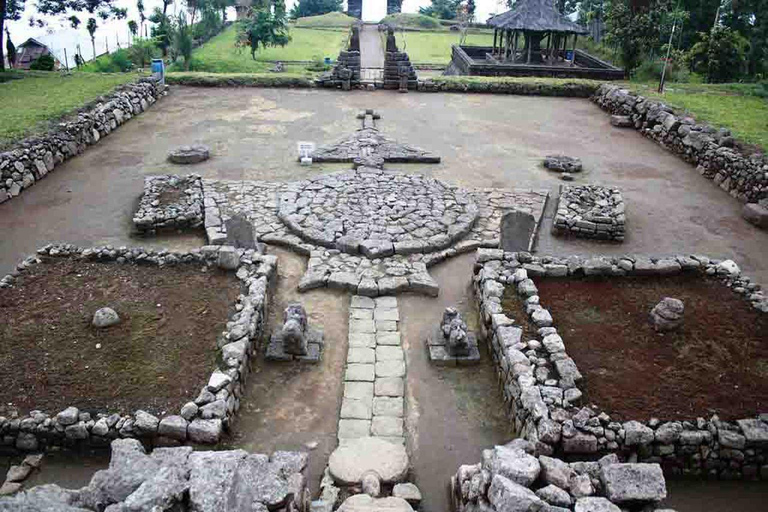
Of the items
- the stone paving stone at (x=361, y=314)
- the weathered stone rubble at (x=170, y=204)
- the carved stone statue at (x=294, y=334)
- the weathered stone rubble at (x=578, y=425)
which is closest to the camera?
the weathered stone rubble at (x=578, y=425)

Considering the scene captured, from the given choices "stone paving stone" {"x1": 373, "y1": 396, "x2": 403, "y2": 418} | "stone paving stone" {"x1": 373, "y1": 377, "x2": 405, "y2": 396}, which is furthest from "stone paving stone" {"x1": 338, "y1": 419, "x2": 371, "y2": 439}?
"stone paving stone" {"x1": 373, "y1": 377, "x2": 405, "y2": 396}

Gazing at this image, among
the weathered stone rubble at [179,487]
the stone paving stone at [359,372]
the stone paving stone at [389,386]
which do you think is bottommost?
the stone paving stone at [389,386]

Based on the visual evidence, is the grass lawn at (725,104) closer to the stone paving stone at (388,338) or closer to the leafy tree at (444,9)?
the stone paving stone at (388,338)

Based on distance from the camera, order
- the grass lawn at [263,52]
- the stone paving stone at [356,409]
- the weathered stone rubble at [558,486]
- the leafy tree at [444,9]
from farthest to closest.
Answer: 1. the leafy tree at [444,9]
2. the grass lawn at [263,52]
3. the stone paving stone at [356,409]
4. the weathered stone rubble at [558,486]

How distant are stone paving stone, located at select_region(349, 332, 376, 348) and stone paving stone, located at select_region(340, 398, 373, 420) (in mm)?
1216

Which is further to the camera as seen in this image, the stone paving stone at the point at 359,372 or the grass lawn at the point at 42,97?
the grass lawn at the point at 42,97

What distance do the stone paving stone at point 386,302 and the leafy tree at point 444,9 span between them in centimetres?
5447

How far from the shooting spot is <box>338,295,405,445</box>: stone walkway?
7328 millimetres

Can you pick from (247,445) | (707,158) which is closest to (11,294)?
(247,445)

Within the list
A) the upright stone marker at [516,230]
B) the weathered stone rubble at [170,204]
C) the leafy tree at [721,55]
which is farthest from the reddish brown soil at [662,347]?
the leafy tree at [721,55]

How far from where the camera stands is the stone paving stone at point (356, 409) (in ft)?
24.6

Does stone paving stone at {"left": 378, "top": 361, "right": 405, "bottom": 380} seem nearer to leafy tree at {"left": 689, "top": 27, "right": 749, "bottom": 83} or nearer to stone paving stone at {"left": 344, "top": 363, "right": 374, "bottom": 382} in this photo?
stone paving stone at {"left": 344, "top": 363, "right": 374, "bottom": 382}

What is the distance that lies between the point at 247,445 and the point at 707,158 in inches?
586

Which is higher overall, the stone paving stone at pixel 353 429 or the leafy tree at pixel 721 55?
the leafy tree at pixel 721 55
